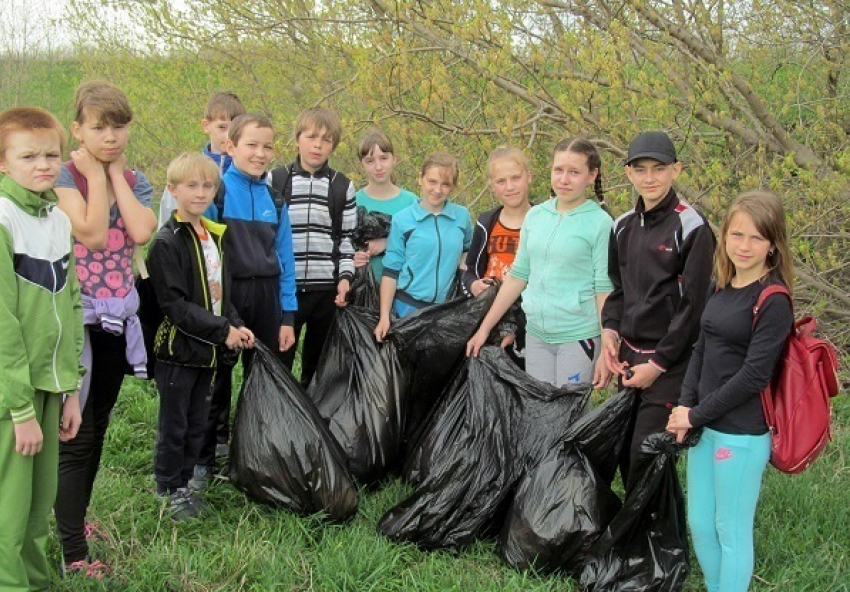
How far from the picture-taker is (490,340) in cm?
339

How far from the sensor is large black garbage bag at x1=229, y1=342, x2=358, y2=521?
3012mm

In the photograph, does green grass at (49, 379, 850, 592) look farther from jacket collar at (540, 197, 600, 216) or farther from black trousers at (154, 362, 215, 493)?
jacket collar at (540, 197, 600, 216)

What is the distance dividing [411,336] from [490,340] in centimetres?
35

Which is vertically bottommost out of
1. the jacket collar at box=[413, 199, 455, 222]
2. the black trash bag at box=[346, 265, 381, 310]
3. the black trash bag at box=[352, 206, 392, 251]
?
the black trash bag at box=[346, 265, 381, 310]

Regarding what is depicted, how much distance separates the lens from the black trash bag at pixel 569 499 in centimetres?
273

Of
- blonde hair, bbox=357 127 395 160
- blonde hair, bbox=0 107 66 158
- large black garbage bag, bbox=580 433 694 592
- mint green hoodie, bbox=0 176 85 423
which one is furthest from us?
blonde hair, bbox=357 127 395 160

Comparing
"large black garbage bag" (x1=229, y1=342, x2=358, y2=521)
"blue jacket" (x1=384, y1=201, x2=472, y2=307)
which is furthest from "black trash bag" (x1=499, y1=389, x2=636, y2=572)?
"blue jacket" (x1=384, y1=201, x2=472, y2=307)

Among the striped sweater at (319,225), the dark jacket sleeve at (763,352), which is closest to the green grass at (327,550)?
the dark jacket sleeve at (763,352)

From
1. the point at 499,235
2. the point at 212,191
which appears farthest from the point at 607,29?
the point at 212,191

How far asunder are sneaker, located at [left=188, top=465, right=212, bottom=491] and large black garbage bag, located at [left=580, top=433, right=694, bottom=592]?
1.57 metres

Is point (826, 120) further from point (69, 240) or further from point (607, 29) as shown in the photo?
point (69, 240)

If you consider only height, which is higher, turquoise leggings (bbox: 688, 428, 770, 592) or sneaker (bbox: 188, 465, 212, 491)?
turquoise leggings (bbox: 688, 428, 770, 592)

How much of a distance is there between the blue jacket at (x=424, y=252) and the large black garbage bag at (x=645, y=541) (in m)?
1.35

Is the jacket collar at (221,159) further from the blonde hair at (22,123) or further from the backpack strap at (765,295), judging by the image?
the backpack strap at (765,295)
